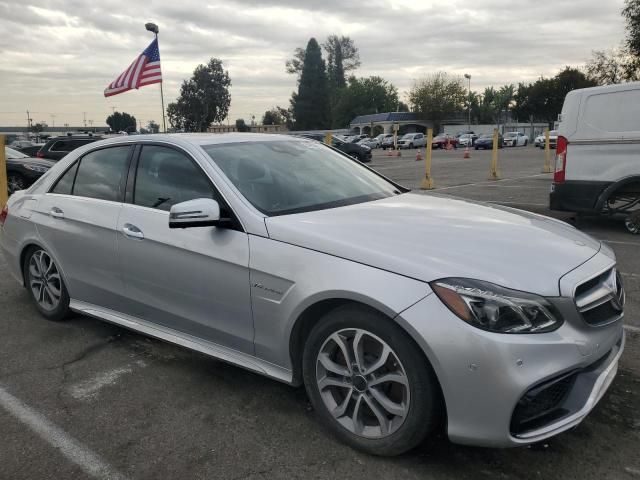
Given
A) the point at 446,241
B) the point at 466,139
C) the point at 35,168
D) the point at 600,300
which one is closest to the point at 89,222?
the point at 446,241

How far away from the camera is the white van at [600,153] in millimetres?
7254

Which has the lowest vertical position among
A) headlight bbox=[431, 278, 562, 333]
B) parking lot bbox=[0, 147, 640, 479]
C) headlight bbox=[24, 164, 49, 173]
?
parking lot bbox=[0, 147, 640, 479]

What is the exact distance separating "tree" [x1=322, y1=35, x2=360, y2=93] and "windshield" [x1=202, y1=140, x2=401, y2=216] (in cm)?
10680

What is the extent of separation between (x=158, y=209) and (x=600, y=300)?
8.39ft

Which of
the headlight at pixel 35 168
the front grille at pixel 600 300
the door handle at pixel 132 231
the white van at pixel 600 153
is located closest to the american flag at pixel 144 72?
the headlight at pixel 35 168

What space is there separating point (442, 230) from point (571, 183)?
18.8 ft

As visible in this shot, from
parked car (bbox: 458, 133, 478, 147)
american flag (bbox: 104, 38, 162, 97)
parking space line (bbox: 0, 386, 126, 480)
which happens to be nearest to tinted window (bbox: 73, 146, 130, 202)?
parking space line (bbox: 0, 386, 126, 480)

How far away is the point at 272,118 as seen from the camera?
125 metres

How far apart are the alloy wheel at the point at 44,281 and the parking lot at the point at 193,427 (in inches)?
13.1

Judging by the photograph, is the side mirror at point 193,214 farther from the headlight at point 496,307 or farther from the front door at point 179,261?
the headlight at point 496,307

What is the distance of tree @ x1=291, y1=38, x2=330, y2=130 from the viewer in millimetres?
96688

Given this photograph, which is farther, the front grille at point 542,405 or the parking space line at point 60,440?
the parking space line at point 60,440

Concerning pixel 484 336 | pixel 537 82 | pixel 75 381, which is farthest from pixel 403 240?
pixel 537 82

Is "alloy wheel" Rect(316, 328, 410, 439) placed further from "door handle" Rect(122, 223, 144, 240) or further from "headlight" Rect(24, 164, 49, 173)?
"headlight" Rect(24, 164, 49, 173)
